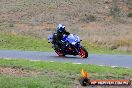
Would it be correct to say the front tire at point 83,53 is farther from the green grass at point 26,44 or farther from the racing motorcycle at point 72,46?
the green grass at point 26,44

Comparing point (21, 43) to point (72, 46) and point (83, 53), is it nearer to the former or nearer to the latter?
point (72, 46)

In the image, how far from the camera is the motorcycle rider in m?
22.7

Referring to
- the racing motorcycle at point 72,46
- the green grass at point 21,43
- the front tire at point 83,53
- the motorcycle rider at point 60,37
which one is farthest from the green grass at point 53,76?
the green grass at point 21,43

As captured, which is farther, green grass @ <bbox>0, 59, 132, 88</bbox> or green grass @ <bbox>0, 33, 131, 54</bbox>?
green grass @ <bbox>0, 33, 131, 54</bbox>

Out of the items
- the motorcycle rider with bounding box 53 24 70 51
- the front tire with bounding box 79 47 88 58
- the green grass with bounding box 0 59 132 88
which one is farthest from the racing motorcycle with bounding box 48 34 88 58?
the green grass with bounding box 0 59 132 88

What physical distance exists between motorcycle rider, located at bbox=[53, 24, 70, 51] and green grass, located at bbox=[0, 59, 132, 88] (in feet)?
20.4

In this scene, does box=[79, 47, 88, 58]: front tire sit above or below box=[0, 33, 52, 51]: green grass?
above

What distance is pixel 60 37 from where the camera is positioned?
22953mm

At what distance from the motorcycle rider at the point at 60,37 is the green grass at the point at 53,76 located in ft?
20.4

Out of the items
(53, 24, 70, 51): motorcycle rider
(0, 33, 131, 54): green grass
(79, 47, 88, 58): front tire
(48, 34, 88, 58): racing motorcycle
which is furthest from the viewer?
(0, 33, 131, 54): green grass

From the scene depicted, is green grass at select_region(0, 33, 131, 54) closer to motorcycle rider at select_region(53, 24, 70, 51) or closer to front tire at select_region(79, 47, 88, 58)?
motorcycle rider at select_region(53, 24, 70, 51)

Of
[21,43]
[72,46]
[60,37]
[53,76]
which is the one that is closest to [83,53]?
[72,46]

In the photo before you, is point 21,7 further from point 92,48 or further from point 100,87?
point 100,87

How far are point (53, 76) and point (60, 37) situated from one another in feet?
31.2
